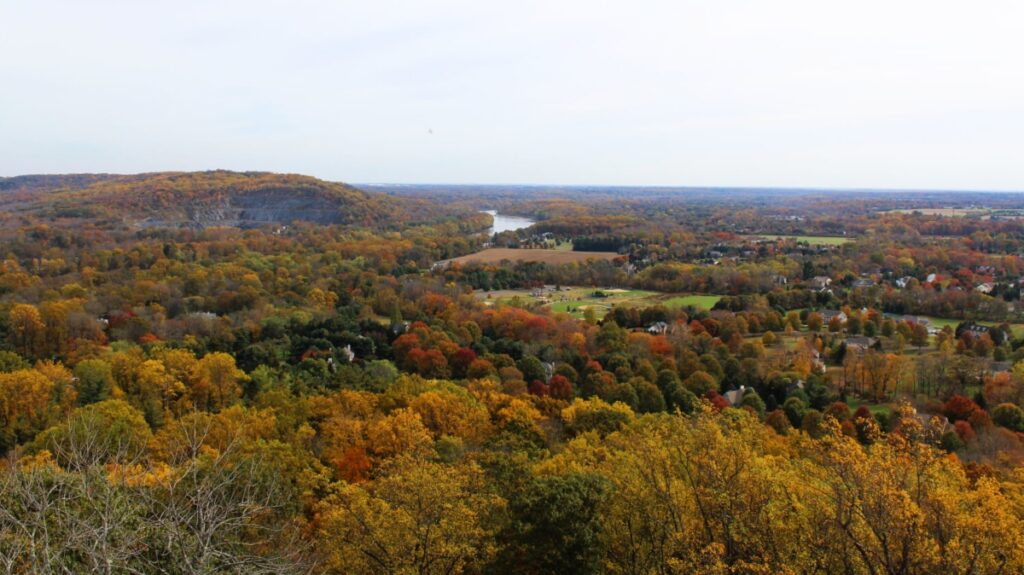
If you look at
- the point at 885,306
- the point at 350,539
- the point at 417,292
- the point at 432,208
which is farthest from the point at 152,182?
the point at 350,539

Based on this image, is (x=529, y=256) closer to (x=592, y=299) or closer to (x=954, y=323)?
(x=592, y=299)

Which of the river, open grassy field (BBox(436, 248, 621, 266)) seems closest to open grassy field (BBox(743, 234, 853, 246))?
open grassy field (BBox(436, 248, 621, 266))

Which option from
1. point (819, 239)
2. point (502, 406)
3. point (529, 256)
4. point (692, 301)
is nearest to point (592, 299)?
point (692, 301)

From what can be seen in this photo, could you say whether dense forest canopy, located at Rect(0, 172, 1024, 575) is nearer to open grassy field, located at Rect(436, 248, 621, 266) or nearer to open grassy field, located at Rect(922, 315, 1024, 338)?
open grassy field, located at Rect(922, 315, 1024, 338)

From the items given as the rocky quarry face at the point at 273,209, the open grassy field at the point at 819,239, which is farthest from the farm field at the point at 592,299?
the rocky quarry face at the point at 273,209

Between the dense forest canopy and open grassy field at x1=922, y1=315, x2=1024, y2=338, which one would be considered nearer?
the dense forest canopy

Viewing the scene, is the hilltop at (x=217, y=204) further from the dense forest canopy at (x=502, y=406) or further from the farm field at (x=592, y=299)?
the farm field at (x=592, y=299)
